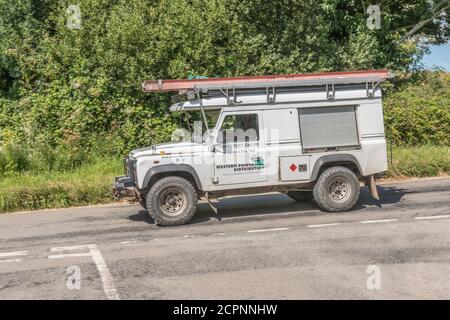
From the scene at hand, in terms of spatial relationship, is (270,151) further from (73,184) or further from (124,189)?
(73,184)

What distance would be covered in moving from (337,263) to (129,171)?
499cm

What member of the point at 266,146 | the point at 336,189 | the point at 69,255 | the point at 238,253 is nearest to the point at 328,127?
the point at 336,189

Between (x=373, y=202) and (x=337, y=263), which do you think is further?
(x=373, y=202)

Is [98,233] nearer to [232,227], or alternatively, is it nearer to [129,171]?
[129,171]

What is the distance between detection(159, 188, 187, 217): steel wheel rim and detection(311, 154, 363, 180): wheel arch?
2606 millimetres

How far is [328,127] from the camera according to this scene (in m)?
11.4

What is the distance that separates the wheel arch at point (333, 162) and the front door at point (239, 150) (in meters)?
1.04

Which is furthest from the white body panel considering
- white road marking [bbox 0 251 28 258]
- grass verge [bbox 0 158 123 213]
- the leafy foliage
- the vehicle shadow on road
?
the leafy foliage

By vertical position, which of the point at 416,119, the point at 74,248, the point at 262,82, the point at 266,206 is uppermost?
A: the point at 262,82

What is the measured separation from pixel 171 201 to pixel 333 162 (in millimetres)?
3299

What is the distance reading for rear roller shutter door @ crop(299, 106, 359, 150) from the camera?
37.1 feet

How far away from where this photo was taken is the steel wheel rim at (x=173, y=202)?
1075 cm
